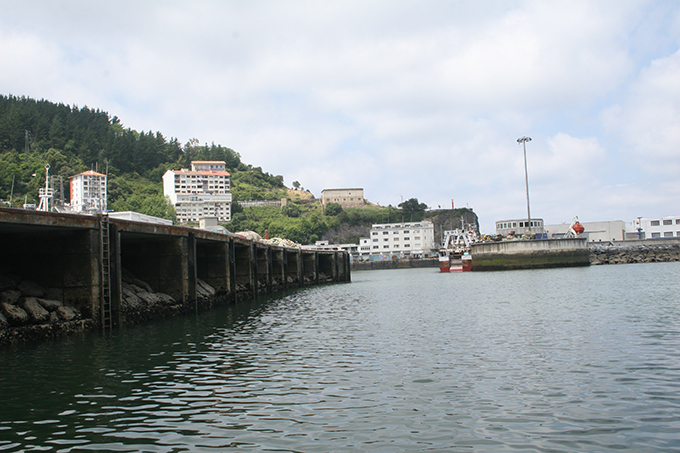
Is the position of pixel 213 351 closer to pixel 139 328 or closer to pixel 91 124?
pixel 139 328

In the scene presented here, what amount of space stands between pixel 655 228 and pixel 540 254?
79.2m

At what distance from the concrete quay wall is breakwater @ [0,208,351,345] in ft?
221

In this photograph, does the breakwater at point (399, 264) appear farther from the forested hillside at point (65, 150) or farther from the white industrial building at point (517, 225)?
the forested hillside at point (65, 150)

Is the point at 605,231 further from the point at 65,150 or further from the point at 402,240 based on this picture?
the point at 65,150

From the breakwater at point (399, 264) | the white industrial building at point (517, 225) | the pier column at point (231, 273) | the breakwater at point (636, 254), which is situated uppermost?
the white industrial building at point (517, 225)

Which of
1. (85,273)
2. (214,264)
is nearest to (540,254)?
(214,264)

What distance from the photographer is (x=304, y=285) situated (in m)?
67.4

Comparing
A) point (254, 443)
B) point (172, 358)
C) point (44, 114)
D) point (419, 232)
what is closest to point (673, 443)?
point (254, 443)

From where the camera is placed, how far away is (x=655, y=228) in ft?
466

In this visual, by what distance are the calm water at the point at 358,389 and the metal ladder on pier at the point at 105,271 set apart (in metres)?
1.11

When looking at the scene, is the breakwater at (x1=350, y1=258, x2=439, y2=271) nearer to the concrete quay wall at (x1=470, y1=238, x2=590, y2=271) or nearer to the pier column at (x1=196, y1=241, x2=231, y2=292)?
the concrete quay wall at (x1=470, y1=238, x2=590, y2=271)

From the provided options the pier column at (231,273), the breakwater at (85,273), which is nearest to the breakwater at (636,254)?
the pier column at (231,273)

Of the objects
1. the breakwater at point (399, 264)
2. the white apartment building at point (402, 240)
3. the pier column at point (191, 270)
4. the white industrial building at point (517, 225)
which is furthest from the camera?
the white apartment building at point (402, 240)

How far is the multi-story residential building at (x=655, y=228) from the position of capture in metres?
139
